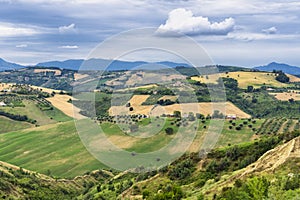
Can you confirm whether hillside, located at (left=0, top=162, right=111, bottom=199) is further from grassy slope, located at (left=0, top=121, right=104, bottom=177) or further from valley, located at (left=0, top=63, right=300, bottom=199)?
grassy slope, located at (left=0, top=121, right=104, bottom=177)

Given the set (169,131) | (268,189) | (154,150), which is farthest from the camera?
(169,131)

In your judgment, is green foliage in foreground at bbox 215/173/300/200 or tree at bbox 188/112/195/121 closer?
green foliage in foreground at bbox 215/173/300/200

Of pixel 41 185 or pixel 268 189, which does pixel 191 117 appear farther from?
pixel 268 189

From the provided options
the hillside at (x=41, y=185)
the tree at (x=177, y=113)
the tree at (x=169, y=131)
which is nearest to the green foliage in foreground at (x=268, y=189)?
the hillside at (x=41, y=185)

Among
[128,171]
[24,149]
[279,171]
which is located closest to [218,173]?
[279,171]

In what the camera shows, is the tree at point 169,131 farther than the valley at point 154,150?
Yes

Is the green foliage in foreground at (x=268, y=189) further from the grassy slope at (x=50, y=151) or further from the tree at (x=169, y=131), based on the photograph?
the grassy slope at (x=50, y=151)

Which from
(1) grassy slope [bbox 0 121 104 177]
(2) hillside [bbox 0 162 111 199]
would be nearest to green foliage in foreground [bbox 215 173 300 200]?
(2) hillside [bbox 0 162 111 199]

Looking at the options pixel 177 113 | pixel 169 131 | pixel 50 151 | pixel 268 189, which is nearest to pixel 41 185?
pixel 169 131
